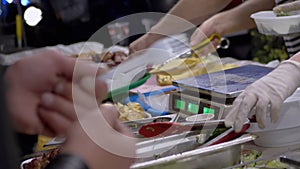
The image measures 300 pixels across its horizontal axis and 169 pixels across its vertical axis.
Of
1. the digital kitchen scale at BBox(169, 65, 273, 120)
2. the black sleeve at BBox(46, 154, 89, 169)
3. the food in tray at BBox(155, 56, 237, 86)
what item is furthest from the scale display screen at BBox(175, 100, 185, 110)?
the black sleeve at BBox(46, 154, 89, 169)

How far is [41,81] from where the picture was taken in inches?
23.6

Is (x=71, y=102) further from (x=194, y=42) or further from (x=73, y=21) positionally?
(x=73, y=21)

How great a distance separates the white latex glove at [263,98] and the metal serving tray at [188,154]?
0.05m

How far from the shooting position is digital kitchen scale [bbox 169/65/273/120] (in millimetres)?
1327

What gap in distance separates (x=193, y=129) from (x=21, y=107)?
712mm

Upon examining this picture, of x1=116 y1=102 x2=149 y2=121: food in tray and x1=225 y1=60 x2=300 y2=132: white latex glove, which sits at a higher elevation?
x1=225 y1=60 x2=300 y2=132: white latex glove

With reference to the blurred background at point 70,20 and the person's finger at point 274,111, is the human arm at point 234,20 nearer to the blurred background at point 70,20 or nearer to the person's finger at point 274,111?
the person's finger at point 274,111

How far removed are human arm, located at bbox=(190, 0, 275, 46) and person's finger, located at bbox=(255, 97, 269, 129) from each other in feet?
3.12

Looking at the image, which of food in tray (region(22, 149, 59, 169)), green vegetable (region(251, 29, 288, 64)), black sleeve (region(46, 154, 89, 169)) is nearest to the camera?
black sleeve (region(46, 154, 89, 169))

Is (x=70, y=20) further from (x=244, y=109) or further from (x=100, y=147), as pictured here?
(x=100, y=147)

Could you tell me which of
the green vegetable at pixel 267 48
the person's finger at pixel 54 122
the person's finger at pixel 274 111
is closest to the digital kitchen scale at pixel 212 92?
the person's finger at pixel 274 111

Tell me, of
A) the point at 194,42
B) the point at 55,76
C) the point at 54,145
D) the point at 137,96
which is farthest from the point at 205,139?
the point at 194,42

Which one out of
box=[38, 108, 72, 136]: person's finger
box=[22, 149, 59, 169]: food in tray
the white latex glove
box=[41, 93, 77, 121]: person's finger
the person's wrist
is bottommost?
box=[22, 149, 59, 169]: food in tray

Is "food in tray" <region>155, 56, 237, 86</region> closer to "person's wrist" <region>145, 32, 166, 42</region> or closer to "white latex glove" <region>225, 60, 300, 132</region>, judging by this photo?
"person's wrist" <region>145, 32, 166, 42</region>
